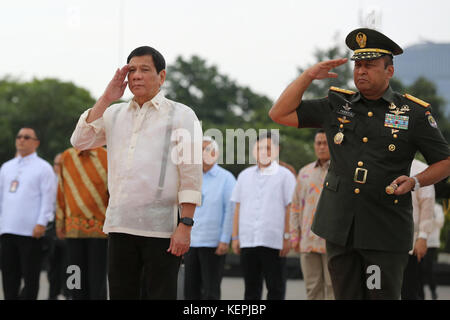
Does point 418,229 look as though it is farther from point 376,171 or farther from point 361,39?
point 361,39

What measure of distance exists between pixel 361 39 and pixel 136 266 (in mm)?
1948

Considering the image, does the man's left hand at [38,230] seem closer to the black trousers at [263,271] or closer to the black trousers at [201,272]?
the black trousers at [201,272]

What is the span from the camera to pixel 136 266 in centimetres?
450

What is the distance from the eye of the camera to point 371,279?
4293mm

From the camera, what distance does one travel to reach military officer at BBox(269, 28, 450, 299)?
4273 mm

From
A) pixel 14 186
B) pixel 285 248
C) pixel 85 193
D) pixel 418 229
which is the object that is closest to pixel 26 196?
pixel 14 186

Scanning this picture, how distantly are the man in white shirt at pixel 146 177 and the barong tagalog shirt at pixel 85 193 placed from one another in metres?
3.08

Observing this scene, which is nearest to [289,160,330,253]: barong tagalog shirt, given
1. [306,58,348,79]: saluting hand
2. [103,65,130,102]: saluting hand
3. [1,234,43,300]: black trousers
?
[1,234,43,300]: black trousers

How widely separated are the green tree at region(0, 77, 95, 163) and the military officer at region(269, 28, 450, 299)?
4843 cm

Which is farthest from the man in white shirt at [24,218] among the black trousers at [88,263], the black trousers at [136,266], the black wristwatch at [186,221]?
the black wristwatch at [186,221]

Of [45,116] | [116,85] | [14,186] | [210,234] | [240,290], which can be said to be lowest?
[240,290]

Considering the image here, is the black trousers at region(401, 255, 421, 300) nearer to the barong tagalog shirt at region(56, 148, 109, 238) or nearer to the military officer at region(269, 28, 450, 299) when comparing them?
the barong tagalog shirt at region(56, 148, 109, 238)
